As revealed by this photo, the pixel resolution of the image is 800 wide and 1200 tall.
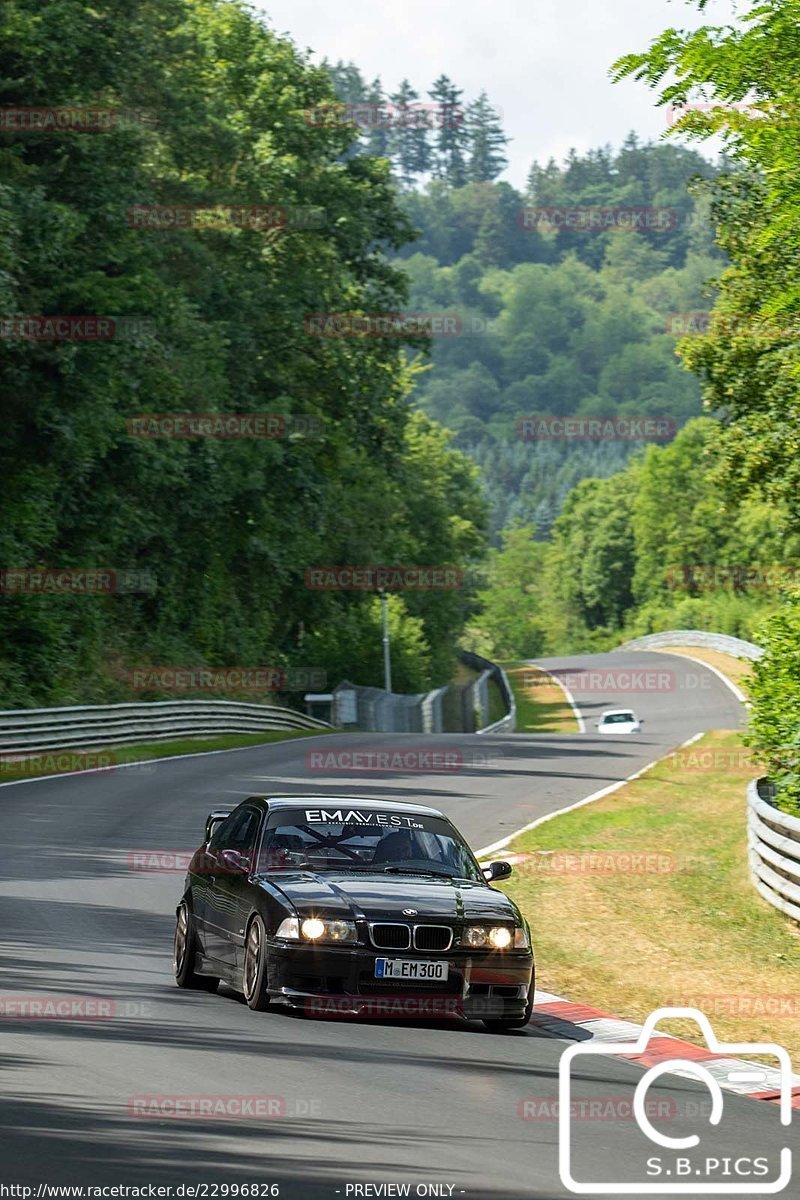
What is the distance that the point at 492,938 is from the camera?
10.8 metres

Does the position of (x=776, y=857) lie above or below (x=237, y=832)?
below

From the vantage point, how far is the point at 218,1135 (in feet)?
24.1

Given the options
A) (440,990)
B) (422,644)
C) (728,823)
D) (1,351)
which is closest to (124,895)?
(440,990)

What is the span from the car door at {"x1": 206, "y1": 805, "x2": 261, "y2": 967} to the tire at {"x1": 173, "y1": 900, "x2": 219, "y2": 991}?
26 centimetres

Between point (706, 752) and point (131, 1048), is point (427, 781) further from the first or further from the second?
point (131, 1048)

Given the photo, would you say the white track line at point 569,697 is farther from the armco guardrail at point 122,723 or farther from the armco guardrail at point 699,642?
the armco guardrail at point 122,723

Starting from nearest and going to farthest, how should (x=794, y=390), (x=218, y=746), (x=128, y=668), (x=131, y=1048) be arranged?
(x=131, y=1048), (x=794, y=390), (x=218, y=746), (x=128, y=668)

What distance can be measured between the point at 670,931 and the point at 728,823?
978 centimetres

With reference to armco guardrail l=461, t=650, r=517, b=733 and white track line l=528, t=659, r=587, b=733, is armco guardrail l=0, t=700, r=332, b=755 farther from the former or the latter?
white track line l=528, t=659, r=587, b=733

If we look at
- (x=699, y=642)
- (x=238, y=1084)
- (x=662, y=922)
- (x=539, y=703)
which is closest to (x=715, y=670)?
(x=539, y=703)

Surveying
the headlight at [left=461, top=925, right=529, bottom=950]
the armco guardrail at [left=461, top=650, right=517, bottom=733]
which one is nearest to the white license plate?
the headlight at [left=461, top=925, right=529, bottom=950]

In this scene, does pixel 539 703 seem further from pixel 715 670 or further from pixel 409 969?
pixel 409 969

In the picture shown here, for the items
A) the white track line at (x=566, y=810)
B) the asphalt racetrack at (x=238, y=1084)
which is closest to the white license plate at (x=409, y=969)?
the asphalt racetrack at (x=238, y=1084)

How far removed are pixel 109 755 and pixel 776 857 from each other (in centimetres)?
2128
